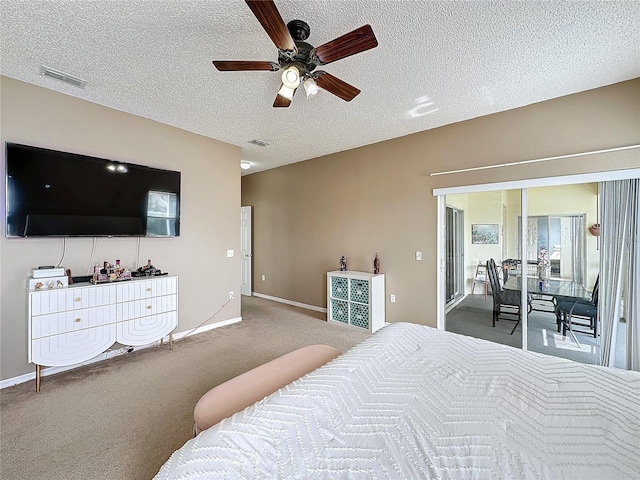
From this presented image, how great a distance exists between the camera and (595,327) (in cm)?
285

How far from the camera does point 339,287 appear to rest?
445 cm

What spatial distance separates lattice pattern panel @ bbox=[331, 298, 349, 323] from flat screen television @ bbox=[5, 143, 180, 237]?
2559 millimetres

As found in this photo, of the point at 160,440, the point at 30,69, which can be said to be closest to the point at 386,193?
the point at 160,440

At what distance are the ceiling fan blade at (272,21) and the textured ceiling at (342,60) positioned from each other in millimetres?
303

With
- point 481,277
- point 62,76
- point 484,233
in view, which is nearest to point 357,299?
point 481,277

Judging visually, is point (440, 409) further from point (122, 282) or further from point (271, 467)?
point (122, 282)

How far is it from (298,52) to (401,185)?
269 centimetres

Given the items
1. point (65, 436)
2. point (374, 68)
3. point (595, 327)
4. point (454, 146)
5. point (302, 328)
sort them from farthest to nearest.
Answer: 1. point (302, 328)
2. point (454, 146)
3. point (595, 327)
4. point (374, 68)
5. point (65, 436)

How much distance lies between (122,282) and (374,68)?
130 inches

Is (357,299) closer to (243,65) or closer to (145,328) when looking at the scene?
(145,328)

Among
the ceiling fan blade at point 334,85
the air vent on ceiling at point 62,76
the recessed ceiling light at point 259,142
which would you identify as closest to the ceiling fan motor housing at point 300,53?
the ceiling fan blade at point 334,85

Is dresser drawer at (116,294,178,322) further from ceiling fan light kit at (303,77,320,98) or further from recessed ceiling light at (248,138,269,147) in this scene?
ceiling fan light kit at (303,77,320,98)

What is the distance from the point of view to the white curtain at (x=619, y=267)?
8.64ft

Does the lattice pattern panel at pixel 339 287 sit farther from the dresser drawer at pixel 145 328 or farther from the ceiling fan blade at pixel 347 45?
the ceiling fan blade at pixel 347 45
